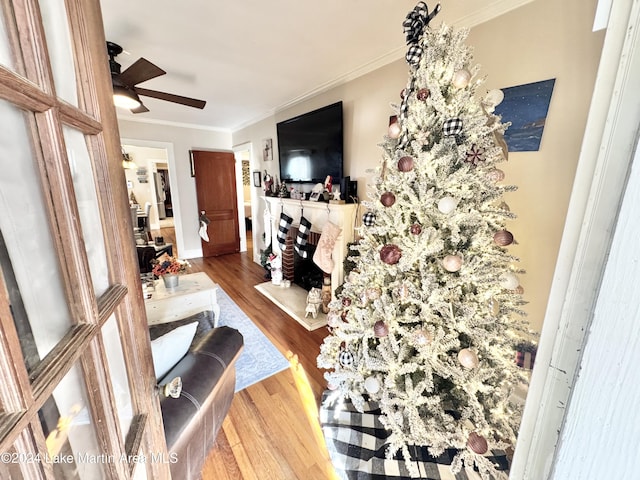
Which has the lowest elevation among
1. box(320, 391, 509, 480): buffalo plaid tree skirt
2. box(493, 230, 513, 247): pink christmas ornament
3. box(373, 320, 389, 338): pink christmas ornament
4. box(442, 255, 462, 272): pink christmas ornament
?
box(320, 391, 509, 480): buffalo plaid tree skirt

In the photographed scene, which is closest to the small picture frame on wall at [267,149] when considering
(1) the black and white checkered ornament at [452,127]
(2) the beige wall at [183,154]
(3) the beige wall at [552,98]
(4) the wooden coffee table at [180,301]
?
(2) the beige wall at [183,154]

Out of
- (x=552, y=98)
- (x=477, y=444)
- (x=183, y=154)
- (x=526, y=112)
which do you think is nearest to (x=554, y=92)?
(x=552, y=98)

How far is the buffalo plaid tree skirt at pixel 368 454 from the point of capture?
3.85 ft

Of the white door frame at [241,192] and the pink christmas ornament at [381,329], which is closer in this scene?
the pink christmas ornament at [381,329]

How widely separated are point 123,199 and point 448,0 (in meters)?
1.92

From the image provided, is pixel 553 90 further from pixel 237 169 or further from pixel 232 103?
pixel 237 169

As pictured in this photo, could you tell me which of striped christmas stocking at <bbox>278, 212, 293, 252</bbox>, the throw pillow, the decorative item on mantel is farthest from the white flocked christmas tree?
striped christmas stocking at <bbox>278, 212, 293, 252</bbox>

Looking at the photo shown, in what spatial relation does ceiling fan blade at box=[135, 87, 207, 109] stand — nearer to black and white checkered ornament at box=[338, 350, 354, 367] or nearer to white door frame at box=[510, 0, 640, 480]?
black and white checkered ornament at box=[338, 350, 354, 367]

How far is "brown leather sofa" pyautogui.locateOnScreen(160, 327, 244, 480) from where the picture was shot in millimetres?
844

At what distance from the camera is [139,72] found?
1.68 m

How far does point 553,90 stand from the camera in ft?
4.22

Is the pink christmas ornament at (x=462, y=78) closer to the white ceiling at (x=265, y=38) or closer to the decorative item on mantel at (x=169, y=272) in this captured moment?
the white ceiling at (x=265, y=38)

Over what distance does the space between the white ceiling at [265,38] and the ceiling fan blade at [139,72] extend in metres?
0.26

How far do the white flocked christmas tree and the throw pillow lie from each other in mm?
821
